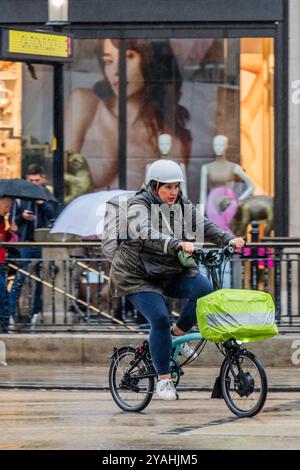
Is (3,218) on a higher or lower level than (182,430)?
higher

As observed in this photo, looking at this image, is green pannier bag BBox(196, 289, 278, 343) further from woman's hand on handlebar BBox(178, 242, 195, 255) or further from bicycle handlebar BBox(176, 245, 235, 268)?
woman's hand on handlebar BBox(178, 242, 195, 255)

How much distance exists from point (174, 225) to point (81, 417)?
156cm

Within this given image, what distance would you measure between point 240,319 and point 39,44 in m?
5.76

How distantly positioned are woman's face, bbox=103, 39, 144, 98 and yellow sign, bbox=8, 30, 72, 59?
3715mm

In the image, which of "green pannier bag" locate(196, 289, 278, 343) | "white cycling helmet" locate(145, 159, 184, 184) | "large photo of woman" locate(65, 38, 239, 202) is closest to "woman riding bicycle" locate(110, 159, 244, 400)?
"white cycling helmet" locate(145, 159, 184, 184)

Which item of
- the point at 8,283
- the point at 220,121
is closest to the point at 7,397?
the point at 8,283

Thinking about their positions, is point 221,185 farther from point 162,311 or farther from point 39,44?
point 162,311

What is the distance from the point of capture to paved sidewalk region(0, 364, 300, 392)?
38.3ft

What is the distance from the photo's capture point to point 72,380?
39.8 feet

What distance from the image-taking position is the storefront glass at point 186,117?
17969 millimetres

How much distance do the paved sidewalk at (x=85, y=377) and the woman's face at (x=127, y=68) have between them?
19.1ft

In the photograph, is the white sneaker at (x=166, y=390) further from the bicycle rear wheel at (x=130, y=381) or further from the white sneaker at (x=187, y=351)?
the white sneaker at (x=187, y=351)

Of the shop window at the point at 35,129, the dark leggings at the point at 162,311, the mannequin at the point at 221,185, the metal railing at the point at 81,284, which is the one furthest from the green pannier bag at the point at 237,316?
the shop window at the point at 35,129

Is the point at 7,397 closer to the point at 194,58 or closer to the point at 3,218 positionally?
the point at 3,218
